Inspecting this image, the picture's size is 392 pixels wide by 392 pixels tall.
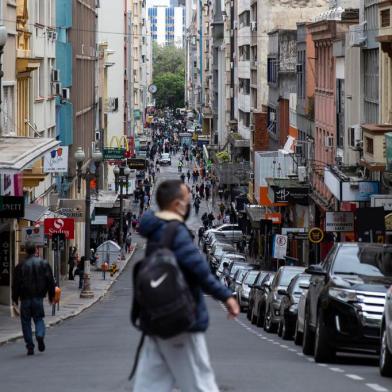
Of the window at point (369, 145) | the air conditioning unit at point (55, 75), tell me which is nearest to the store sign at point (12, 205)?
the window at point (369, 145)

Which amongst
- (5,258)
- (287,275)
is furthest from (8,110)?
(287,275)

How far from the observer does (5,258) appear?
37.1 meters

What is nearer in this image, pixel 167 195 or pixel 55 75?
pixel 167 195

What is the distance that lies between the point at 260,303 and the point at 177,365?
2104cm

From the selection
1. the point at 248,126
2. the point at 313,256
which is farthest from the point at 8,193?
the point at 248,126

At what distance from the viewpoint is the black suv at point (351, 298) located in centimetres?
1670

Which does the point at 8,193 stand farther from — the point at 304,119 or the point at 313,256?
the point at 304,119

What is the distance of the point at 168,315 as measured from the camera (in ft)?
28.4

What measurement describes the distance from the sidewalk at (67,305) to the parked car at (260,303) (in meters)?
4.43

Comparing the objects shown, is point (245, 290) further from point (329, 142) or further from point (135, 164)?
point (135, 164)

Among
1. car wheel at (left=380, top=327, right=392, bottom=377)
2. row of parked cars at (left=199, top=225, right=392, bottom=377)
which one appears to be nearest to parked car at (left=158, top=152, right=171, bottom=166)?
row of parked cars at (left=199, top=225, right=392, bottom=377)

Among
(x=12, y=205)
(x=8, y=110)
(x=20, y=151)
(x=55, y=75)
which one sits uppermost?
(x=55, y=75)

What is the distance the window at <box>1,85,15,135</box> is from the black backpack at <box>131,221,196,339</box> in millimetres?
31082

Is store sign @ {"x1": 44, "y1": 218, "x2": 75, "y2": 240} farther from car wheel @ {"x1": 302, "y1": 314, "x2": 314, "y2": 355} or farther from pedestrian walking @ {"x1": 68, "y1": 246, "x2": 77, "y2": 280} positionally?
car wheel @ {"x1": 302, "y1": 314, "x2": 314, "y2": 355}
